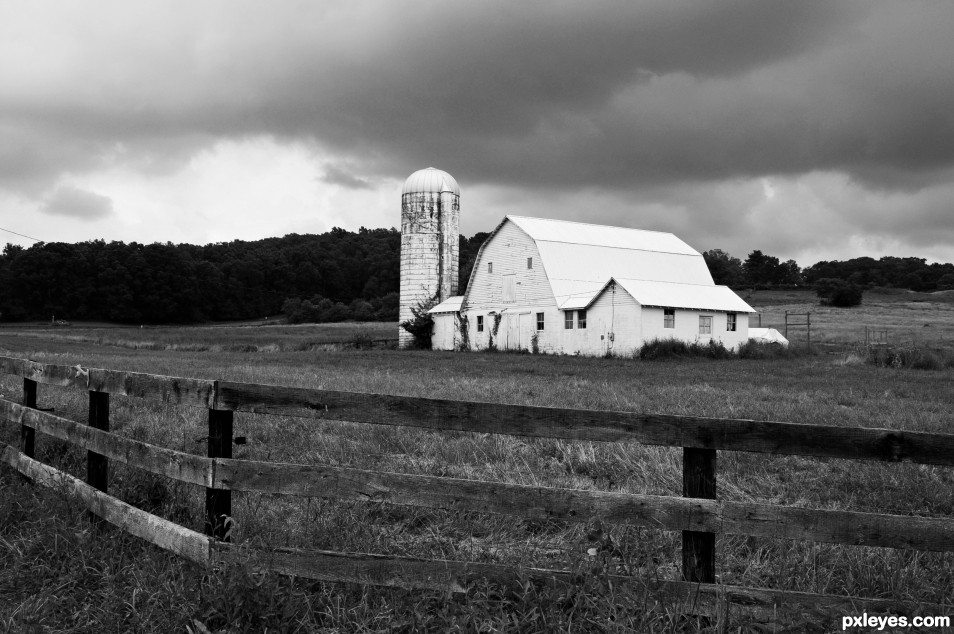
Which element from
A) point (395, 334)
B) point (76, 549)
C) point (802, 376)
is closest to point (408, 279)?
point (395, 334)

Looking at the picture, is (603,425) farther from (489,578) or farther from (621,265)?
(621,265)

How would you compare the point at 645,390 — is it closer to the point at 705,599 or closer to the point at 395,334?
the point at 705,599

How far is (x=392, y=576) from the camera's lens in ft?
14.8

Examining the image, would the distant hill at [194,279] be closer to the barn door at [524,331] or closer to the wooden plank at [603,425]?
the barn door at [524,331]

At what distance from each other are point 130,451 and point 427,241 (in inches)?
1816

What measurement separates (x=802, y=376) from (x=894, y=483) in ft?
55.0

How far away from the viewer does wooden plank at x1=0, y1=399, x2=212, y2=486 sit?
5023 mm

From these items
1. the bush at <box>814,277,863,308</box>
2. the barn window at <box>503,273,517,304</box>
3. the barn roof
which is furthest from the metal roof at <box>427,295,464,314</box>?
the bush at <box>814,277,863,308</box>

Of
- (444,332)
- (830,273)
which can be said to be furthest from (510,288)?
(830,273)

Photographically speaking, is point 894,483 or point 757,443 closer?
point 757,443

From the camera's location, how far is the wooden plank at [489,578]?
413 centimetres

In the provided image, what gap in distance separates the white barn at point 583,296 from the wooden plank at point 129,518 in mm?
31309

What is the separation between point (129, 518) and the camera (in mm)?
5566

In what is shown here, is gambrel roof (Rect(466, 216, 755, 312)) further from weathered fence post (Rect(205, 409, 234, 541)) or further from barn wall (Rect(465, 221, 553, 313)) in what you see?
weathered fence post (Rect(205, 409, 234, 541))
